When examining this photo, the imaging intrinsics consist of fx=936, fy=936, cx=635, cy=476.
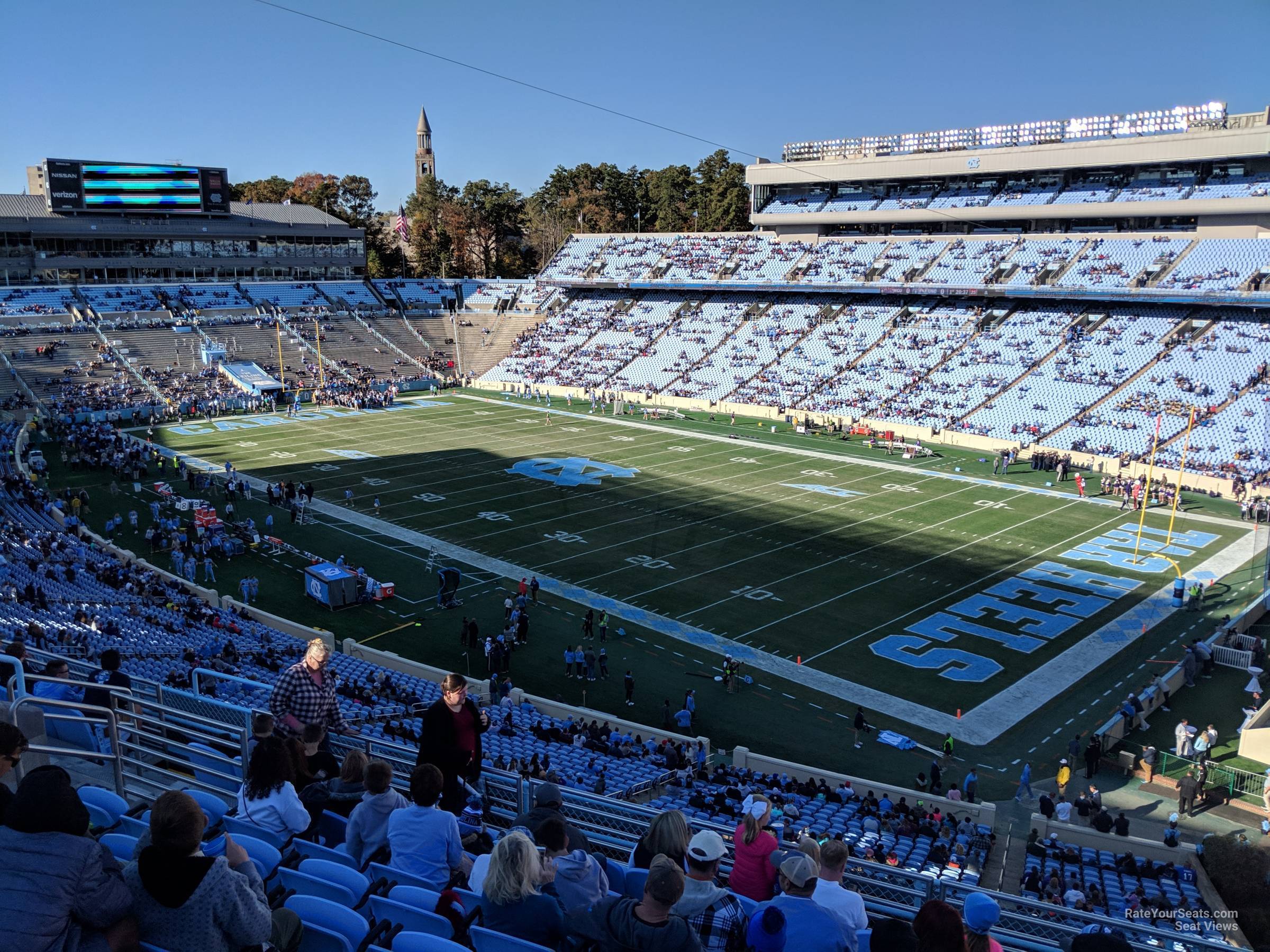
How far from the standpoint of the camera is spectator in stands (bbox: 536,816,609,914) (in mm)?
5078

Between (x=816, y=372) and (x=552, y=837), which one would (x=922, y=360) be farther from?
(x=552, y=837)

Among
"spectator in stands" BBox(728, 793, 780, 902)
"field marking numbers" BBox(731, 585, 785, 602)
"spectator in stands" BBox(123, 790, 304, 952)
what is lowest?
"field marking numbers" BBox(731, 585, 785, 602)

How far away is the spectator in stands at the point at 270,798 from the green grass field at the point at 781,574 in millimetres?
14788

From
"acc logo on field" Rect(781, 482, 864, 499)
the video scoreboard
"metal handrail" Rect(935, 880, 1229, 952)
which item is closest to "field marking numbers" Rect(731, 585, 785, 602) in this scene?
"acc logo on field" Rect(781, 482, 864, 499)

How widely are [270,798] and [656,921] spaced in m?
2.67

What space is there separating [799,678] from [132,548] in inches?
892

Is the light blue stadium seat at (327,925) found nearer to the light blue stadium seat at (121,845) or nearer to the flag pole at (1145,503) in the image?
the light blue stadium seat at (121,845)

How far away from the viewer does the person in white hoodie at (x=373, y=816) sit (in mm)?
5801

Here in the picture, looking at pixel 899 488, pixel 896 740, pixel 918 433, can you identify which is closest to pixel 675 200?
pixel 918 433

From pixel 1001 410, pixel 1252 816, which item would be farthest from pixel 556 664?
pixel 1001 410

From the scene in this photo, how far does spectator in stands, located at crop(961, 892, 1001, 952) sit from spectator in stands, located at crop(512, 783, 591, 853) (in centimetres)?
220

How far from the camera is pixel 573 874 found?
5137 millimetres

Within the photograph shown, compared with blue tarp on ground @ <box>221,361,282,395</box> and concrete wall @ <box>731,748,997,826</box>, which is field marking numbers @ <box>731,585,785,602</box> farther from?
blue tarp on ground @ <box>221,361,282,395</box>

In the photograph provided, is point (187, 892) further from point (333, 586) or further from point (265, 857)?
point (333, 586)
